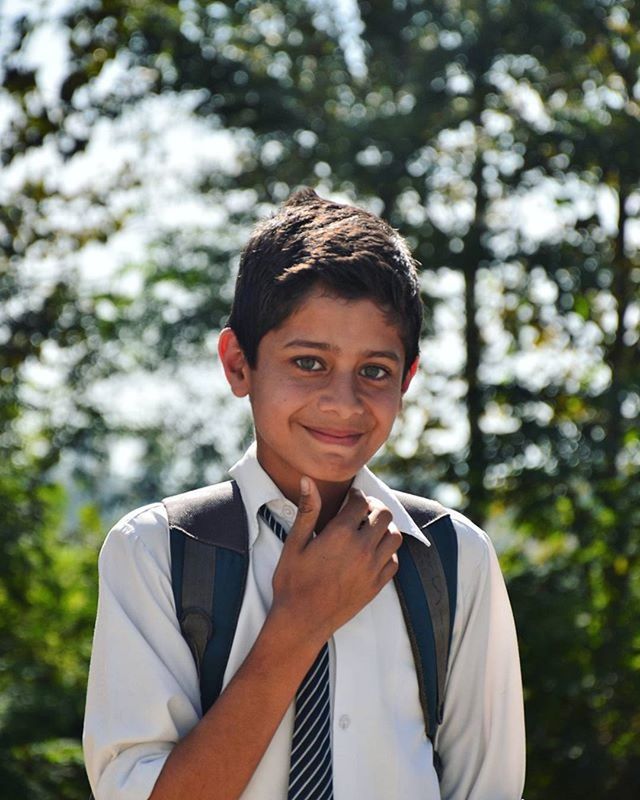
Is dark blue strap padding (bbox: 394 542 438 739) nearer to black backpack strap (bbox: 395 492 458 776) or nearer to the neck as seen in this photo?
black backpack strap (bbox: 395 492 458 776)

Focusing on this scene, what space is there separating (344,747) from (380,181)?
4104 mm

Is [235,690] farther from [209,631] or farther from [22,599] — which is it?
[22,599]

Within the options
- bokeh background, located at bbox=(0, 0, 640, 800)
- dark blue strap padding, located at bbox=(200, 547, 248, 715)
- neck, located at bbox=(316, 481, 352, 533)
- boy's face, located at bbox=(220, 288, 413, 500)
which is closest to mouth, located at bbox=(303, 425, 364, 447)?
boy's face, located at bbox=(220, 288, 413, 500)

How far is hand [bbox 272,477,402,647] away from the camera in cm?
177

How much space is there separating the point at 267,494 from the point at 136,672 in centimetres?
33

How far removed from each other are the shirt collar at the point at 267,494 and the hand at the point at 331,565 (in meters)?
0.06

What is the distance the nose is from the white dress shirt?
17 centimetres

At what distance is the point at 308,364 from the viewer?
1870 millimetres

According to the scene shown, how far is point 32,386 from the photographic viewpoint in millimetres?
6020

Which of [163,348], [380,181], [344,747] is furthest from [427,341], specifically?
[344,747]

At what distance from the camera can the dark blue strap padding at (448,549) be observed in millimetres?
1919

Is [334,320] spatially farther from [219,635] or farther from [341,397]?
[219,635]

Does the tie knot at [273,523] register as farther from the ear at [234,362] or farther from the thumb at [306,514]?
the ear at [234,362]

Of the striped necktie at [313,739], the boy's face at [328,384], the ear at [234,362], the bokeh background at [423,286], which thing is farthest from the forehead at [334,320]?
the bokeh background at [423,286]
